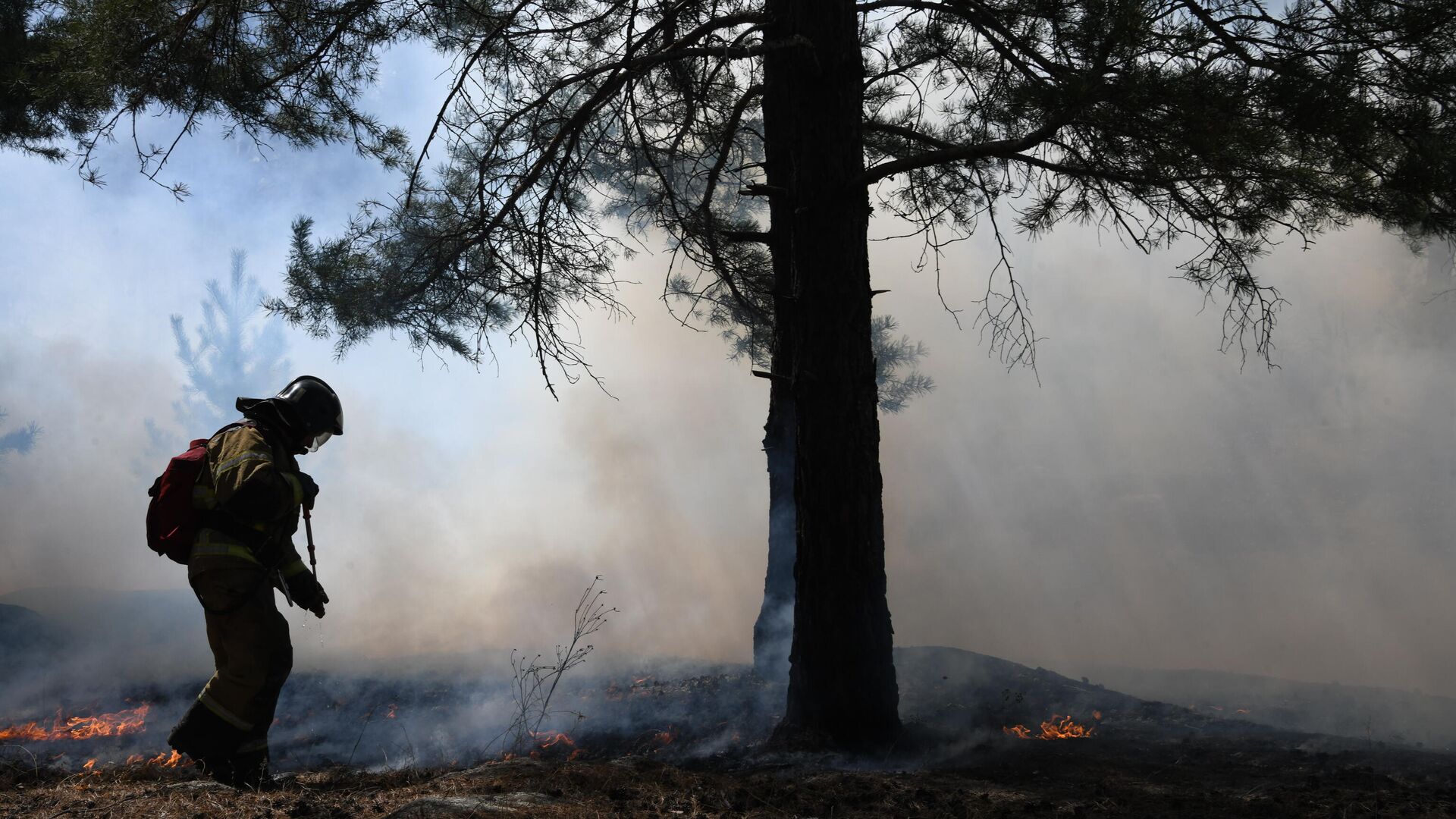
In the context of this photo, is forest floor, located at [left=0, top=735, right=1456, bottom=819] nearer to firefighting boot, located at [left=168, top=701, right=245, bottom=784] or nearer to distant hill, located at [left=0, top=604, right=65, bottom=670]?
firefighting boot, located at [left=168, top=701, right=245, bottom=784]

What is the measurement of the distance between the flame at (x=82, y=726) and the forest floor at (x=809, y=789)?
7.61ft

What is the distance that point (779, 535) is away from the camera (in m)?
7.61

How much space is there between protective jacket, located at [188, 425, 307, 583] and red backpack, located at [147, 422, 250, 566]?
0.11ft

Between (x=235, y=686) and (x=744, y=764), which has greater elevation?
(x=235, y=686)

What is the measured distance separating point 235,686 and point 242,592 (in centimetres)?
41

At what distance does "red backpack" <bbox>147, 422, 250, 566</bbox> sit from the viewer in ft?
12.8

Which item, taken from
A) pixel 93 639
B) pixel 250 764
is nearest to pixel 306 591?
pixel 250 764

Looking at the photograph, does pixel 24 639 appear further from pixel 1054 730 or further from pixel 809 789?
pixel 1054 730

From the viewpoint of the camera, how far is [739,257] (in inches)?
233

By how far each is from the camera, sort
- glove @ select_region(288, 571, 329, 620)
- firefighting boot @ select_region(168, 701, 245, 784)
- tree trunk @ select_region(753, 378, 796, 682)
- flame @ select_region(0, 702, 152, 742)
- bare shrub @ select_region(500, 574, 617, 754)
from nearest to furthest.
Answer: firefighting boot @ select_region(168, 701, 245, 784), glove @ select_region(288, 571, 329, 620), bare shrub @ select_region(500, 574, 617, 754), flame @ select_region(0, 702, 152, 742), tree trunk @ select_region(753, 378, 796, 682)

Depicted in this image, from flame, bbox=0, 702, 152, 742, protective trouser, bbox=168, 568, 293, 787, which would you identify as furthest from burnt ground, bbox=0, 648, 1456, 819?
protective trouser, bbox=168, 568, 293, 787

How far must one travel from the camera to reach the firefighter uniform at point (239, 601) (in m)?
3.83

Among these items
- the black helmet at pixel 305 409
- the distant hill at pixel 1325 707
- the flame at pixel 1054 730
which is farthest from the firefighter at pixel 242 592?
the distant hill at pixel 1325 707

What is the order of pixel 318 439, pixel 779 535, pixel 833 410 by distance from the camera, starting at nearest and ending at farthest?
pixel 318 439 < pixel 833 410 < pixel 779 535
